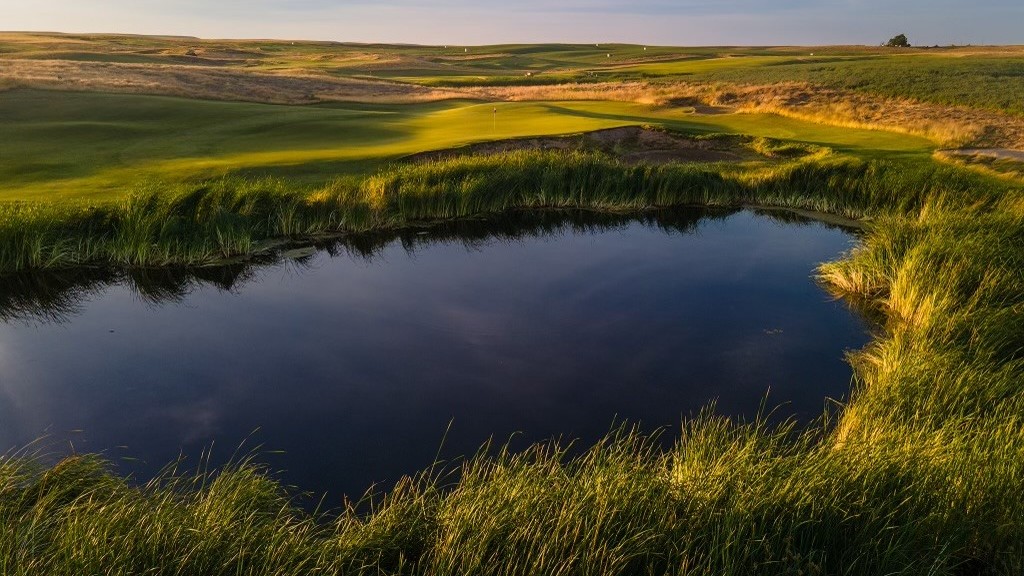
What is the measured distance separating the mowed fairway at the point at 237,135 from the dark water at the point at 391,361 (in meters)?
4.77

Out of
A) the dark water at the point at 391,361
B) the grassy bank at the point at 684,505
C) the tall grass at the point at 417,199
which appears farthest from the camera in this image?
the tall grass at the point at 417,199

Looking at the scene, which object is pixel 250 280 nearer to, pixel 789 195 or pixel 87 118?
pixel 789 195

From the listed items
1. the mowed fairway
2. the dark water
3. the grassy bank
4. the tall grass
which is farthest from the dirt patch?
the grassy bank

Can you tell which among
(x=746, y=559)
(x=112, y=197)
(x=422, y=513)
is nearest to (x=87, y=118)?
(x=112, y=197)

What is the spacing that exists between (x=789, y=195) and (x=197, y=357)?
539 inches

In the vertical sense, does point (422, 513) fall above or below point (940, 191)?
below

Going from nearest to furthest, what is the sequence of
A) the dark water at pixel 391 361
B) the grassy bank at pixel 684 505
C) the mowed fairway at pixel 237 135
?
the grassy bank at pixel 684 505 < the dark water at pixel 391 361 < the mowed fairway at pixel 237 135

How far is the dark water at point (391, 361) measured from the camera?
23.0 ft

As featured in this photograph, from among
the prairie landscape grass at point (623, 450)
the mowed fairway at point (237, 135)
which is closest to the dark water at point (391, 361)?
the prairie landscape grass at point (623, 450)

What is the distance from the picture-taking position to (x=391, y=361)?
8.76 meters

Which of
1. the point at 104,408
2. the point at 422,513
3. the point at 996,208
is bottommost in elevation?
the point at 104,408

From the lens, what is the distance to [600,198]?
16641mm

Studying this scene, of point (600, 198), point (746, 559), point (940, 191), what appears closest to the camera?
point (746, 559)

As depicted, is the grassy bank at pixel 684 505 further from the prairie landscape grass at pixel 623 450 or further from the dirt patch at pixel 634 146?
the dirt patch at pixel 634 146
